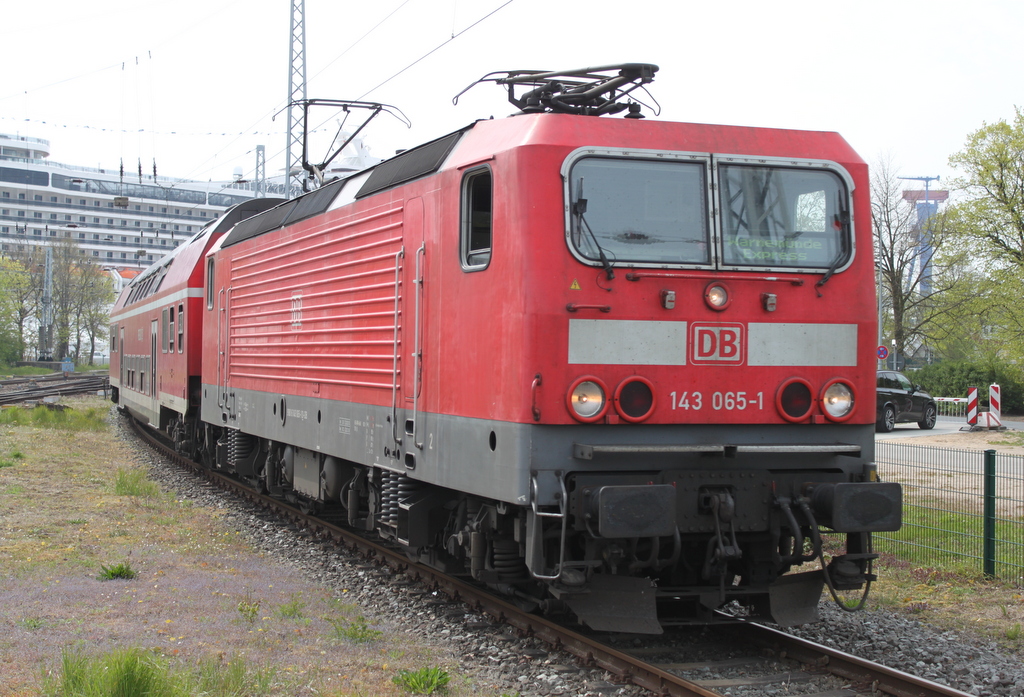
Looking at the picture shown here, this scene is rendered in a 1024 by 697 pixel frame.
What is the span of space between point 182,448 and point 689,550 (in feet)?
39.4

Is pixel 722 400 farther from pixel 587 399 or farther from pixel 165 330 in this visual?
pixel 165 330

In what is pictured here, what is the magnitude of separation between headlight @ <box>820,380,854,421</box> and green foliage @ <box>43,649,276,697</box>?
3766mm

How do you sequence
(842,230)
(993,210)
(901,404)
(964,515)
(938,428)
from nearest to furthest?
(842,230) < (964,515) < (901,404) < (938,428) < (993,210)

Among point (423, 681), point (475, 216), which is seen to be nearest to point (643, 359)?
point (475, 216)

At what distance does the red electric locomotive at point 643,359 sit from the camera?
5.60 m

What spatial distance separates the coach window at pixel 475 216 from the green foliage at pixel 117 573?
4.03 m

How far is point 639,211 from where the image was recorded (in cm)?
586

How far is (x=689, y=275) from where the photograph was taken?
5.84 metres

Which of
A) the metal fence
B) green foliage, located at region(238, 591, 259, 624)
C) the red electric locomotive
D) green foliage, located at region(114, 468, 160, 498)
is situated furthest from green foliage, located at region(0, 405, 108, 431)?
the metal fence

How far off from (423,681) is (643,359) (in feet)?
7.44

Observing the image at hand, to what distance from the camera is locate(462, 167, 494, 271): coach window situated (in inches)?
246

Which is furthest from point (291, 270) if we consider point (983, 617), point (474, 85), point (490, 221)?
point (983, 617)

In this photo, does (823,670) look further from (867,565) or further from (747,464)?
(747,464)

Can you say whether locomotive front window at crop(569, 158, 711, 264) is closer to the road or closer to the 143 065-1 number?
the 143 065-1 number
